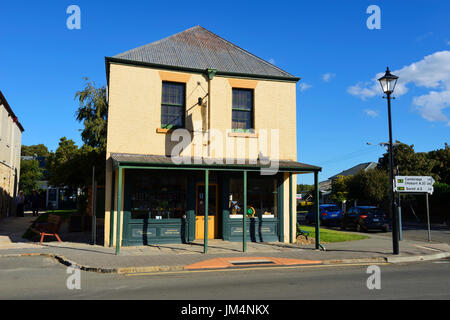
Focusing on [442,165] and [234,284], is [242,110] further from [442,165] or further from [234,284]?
[442,165]

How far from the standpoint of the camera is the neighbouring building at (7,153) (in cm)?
2528

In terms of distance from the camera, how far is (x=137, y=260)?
10.2 meters

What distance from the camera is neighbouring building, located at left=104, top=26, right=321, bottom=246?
43.0 ft

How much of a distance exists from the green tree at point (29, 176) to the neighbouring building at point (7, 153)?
8.58 metres

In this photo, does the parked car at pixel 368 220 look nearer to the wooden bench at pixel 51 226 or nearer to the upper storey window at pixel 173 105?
the upper storey window at pixel 173 105

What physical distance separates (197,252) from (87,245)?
416 cm

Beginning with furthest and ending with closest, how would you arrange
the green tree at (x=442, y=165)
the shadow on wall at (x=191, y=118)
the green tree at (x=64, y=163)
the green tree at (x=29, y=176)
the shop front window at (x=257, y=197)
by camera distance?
the green tree at (x=29, y=176)
the green tree at (x=442, y=165)
the green tree at (x=64, y=163)
the shop front window at (x=257, y=197)
the shadow on wall at (x=191, y=118)

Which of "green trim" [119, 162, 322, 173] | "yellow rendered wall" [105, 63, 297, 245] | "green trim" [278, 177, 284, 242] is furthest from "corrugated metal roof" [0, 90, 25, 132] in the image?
"green trim" [278, 177, 284, 242]

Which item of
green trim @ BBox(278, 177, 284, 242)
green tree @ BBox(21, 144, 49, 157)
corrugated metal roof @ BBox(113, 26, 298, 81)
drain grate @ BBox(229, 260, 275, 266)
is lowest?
drain grate @ BBox(229, 260, 275, 266)

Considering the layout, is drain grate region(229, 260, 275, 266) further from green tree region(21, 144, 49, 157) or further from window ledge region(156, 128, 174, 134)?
green tree region(21, 144, 49, 157)

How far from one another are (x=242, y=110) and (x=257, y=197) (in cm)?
355

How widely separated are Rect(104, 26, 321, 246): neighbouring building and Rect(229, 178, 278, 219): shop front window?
4 cm

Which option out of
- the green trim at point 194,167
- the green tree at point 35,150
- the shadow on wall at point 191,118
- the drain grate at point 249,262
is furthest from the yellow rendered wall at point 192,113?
the green tree at point 35,150

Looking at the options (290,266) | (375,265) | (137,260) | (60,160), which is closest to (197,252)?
(137,260)
